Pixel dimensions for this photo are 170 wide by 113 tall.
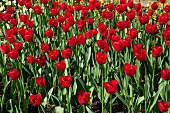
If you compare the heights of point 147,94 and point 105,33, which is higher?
point 105,33

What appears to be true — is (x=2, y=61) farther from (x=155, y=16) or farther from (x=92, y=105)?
(x=155, y=16)

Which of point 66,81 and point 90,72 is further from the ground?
point 66,81

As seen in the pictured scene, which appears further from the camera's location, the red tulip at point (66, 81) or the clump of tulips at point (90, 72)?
the clump of tulips at point (90, 72)

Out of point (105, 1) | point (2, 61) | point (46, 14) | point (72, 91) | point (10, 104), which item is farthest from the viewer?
point (105, 1)

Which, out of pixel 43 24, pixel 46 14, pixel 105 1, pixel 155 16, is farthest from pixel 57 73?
pixel 105 1

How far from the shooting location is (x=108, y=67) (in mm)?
4484

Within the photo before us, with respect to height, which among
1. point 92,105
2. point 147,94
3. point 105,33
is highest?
point 105,33

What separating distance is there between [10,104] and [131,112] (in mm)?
1216

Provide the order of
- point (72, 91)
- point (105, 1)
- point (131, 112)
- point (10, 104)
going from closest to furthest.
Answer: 1. point (131, 112)
2. point (10, 104)
3. point (72, 91)
4. point (105, 1)

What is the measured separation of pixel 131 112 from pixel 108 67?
1035mm

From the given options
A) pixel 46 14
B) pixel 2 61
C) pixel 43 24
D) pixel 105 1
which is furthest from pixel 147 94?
pixel 105 1

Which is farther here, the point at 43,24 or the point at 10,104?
the point at 43,24

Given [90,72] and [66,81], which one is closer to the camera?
[66,81]

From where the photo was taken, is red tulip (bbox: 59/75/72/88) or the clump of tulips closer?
red tulip (bbox: 59/75/72/88)
